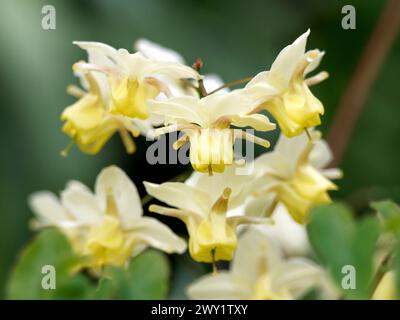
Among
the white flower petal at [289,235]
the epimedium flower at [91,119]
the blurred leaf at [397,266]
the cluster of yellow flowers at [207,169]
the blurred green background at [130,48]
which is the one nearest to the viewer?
the blurred leaf at [397,266]

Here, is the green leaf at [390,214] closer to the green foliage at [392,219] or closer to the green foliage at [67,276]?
the green foliage at [392,219]

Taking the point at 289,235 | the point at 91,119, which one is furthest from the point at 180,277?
the point at 91,119

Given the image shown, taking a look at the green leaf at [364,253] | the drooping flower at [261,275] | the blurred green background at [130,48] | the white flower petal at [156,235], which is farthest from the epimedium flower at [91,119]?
the blurred green background at [130,48]

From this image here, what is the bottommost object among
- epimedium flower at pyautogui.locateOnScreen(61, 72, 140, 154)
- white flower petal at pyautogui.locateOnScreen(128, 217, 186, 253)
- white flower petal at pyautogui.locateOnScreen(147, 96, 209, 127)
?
white flower petal at pyautogui.locateOnScreen(128, 217, 186, 253)

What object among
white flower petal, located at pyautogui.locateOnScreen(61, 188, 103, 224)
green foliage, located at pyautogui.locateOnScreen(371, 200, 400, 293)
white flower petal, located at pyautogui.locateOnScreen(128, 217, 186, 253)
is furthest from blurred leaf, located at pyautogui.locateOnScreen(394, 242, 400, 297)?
white flower petal, located at pyautogui.locateOnScreen(61, 188, 103, 224)

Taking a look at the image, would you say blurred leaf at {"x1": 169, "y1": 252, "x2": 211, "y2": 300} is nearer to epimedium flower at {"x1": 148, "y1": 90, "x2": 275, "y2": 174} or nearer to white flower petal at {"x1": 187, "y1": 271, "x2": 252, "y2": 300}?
white flower petal at {"x1": 187, "y1": 271, "x2": 252, "y2": 300}
